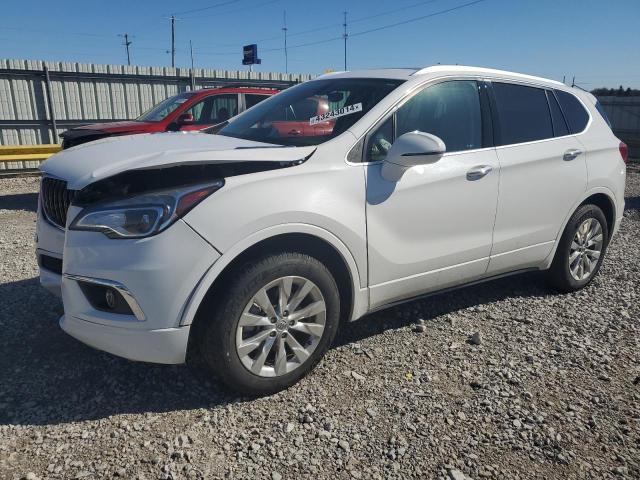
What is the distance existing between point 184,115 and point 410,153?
21.6ft

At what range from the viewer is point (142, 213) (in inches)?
99.9

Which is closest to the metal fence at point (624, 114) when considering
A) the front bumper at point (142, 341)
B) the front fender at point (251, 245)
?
the front fender at point (251, 245)

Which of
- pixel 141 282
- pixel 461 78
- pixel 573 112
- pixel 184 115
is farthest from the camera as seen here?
pixel 184 115

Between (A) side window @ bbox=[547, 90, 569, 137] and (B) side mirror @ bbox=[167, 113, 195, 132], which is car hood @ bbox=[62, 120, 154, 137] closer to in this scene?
(B) side mirror @ bbox=[167, 113, 195, 132]

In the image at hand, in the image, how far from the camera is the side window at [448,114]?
339 cm

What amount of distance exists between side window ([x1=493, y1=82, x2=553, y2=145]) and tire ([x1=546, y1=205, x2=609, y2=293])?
0.78 meters

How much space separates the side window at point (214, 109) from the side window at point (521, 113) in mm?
6043

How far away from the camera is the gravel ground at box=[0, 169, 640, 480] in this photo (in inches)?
97.1

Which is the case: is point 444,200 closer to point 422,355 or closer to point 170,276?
point 422,355

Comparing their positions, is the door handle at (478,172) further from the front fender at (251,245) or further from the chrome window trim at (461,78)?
the front fender at (251,245)

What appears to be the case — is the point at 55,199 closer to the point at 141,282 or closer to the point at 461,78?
the point at 141,282

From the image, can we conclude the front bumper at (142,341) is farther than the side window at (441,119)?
No

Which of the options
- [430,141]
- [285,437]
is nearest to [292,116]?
[430,141]

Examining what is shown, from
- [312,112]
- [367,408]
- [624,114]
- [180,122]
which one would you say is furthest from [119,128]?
[624,114]
